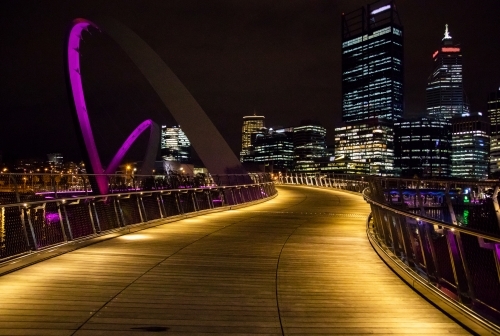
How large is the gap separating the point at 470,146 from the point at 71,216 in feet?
558

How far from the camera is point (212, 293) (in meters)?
6.41

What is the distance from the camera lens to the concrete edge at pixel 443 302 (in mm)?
5051

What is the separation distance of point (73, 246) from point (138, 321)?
5123 mm

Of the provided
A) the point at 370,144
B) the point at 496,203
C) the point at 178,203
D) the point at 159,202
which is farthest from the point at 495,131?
the point at 496,203

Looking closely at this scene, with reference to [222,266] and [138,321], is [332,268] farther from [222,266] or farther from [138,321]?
[138,321]

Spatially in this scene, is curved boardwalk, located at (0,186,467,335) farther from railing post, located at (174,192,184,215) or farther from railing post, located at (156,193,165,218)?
railing post, located at (174,192,184,215)

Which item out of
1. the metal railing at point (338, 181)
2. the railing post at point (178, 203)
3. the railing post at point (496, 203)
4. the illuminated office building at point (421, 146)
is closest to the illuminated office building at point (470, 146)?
the illuminated office building at point (421, 146)

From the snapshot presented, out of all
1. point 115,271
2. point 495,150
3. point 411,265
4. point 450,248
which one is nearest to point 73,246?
point 115,271

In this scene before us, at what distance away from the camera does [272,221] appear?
53.5ft

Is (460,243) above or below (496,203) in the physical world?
below

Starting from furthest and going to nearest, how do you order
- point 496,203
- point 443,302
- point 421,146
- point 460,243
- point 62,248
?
1. point 421,146
2. point 62,248
3. point 443,302
4. point 460,243
5. point 496,203

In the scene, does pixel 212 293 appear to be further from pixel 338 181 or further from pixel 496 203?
pixel 338 181

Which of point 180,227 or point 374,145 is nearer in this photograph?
point 180,227

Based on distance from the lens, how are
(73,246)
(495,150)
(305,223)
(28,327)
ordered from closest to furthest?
(28,327) < (73,246) < (305,223) < (495,150)
